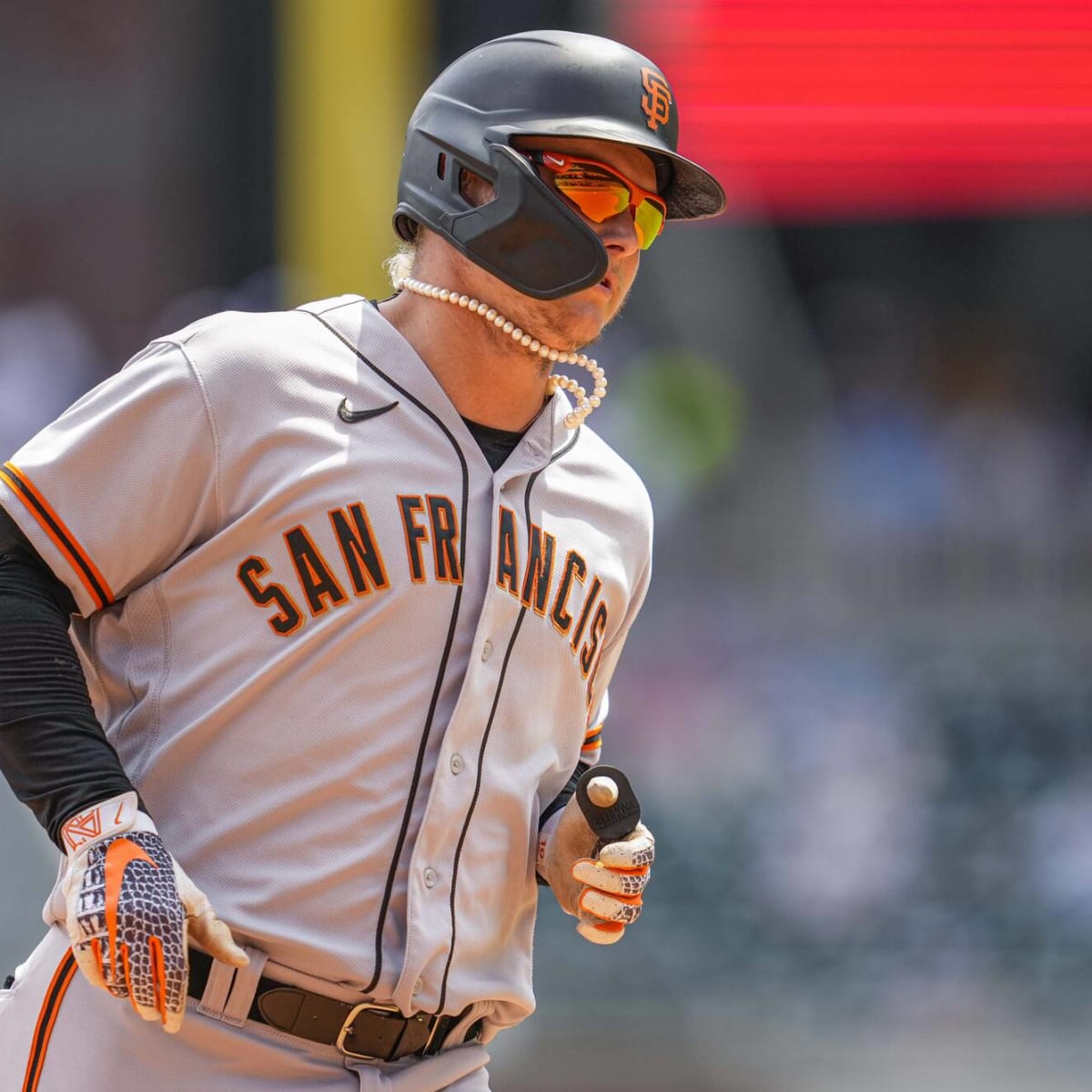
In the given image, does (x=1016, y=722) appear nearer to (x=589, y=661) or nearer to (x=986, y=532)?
(x=986, y=532)

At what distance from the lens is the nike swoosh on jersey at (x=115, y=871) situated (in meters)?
1.89

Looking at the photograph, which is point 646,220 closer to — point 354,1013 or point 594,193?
point 594,193

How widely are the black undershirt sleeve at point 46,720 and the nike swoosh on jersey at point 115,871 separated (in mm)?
76

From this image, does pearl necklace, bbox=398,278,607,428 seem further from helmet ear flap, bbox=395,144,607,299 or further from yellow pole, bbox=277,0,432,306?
yellow pole, bbox=277,0,432,306

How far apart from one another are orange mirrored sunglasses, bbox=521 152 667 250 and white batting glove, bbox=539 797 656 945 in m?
0.85

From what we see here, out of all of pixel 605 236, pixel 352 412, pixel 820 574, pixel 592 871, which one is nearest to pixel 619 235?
pixel 605 236

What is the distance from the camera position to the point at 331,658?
2209 millimetres

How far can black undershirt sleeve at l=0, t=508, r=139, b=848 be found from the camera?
202 cm

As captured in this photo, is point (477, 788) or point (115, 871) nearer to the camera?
point (115, 871)

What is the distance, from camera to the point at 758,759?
20.7 ft

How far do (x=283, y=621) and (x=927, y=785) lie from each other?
14.6 feet

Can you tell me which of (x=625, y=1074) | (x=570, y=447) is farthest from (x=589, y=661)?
(x=625, y=1074)

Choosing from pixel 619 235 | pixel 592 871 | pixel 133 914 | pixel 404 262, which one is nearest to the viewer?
pixel 133 914

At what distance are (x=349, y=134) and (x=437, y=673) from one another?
522 cm
